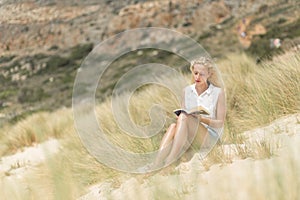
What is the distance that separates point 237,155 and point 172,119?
1.82 m

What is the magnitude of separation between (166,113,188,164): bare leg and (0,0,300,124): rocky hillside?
1652 centimetres

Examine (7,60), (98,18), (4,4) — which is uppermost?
(4,4)

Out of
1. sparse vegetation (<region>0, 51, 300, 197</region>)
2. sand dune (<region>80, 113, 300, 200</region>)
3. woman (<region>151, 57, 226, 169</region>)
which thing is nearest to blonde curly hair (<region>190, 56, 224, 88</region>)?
woman (<region>151, 57, 226, 169</region>)

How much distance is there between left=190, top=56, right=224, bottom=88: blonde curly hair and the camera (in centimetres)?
425

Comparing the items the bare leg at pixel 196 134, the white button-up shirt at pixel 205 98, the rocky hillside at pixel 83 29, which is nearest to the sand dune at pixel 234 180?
the bare leg at pixel 196 134

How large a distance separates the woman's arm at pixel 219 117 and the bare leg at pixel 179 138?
238 millimetres

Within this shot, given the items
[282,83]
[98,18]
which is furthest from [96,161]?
[98,18]

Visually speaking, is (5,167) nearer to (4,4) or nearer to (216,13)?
(216,13)

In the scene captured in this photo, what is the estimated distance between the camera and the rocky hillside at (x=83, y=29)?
993 inches

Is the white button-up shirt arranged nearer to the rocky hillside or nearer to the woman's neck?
the woman's neck

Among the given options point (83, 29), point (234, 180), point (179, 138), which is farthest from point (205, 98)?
point (83, 29)

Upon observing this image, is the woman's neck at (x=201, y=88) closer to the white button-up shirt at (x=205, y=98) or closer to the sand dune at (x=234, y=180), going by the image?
the white button-up shirt at (x=205, y=98)

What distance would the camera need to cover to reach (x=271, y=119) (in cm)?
440

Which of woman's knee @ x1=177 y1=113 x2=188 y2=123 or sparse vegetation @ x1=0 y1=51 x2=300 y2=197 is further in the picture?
woman's knee @ x1=177 y1=113 x2=188 y2=123
